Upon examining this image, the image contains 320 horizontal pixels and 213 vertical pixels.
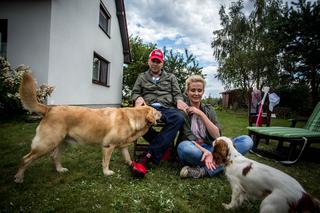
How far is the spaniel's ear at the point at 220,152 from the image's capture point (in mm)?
2449

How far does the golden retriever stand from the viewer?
8.63 feet

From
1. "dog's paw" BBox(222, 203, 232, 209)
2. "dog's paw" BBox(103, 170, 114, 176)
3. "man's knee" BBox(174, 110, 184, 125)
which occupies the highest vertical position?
"man's knee" BBox(174, 110, 184, 125)

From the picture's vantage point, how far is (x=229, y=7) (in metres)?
Result: 23.7

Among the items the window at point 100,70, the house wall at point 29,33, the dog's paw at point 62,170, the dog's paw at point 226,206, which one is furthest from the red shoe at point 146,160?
the window at point 100,70

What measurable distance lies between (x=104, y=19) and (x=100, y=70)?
280 centimetres

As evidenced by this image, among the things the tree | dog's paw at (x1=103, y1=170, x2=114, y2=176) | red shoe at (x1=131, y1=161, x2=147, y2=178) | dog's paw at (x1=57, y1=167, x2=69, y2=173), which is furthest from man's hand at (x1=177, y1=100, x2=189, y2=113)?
the tree

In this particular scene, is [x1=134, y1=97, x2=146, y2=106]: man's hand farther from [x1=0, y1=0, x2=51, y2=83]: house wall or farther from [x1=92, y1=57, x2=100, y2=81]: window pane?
[x1=92, y1=57, x2=100, y2=81]: window pane

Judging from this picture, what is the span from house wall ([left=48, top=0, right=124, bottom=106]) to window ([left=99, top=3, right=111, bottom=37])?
35 cm

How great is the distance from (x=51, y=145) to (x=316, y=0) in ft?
64.3

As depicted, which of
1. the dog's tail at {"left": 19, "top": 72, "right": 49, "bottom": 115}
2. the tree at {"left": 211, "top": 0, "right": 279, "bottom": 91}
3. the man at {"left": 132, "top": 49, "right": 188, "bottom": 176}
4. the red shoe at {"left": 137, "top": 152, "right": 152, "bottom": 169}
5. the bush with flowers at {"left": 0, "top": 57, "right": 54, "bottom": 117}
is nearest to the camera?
the dog's tail at {"left": 19, "top": 72, "right": 49, "bottom": 115}

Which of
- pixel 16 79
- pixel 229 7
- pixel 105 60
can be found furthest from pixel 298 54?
pixel 16 79

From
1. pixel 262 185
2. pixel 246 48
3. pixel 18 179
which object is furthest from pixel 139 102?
pixel 246 48

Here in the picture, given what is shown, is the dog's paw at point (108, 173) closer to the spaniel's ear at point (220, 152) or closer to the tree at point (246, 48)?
the spaniel's ear at point (220, 152)

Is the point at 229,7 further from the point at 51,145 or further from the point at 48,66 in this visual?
the point at 51,145
